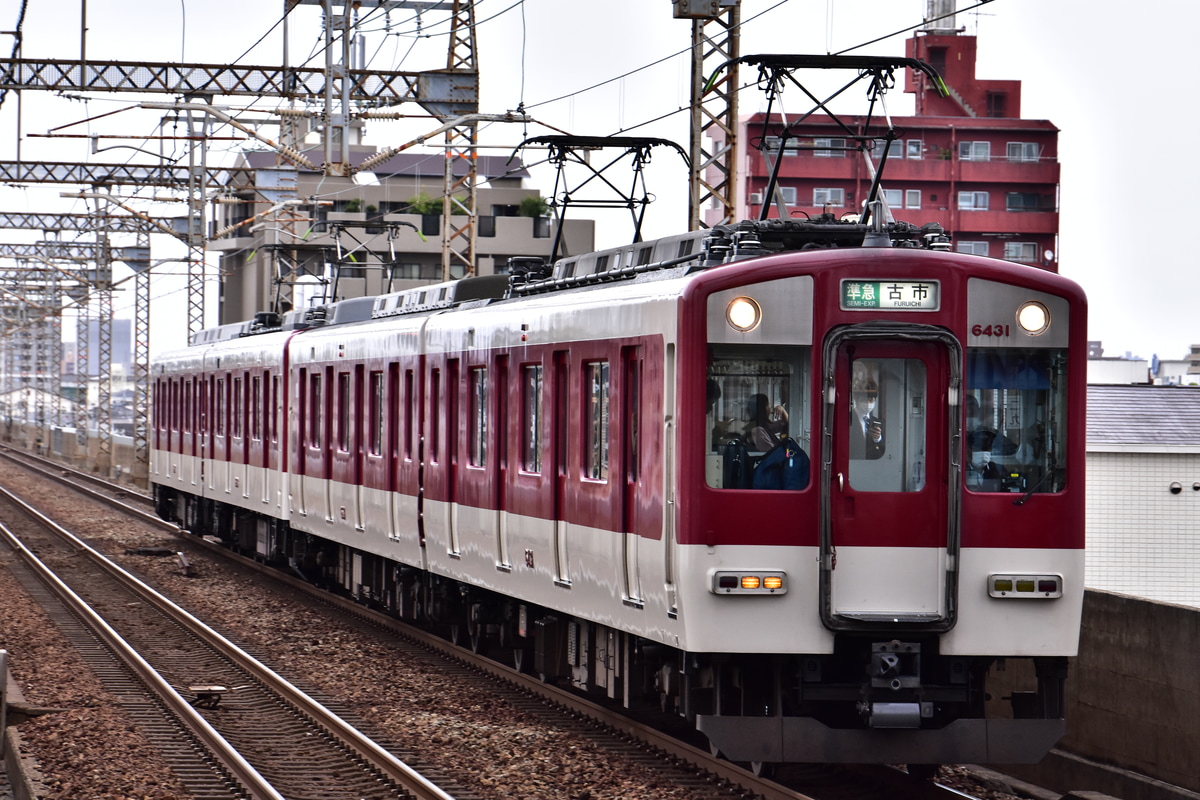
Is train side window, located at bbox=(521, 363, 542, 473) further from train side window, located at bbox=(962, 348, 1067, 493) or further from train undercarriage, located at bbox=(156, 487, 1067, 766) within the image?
train side window, located at bbox=(962, 348, 1067, 493)

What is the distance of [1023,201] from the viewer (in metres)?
78.3

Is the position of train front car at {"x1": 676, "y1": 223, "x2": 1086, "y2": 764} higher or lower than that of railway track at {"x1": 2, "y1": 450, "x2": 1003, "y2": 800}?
higher

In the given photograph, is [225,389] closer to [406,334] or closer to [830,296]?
[406,334]

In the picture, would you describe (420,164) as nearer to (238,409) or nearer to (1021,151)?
(1021,151)

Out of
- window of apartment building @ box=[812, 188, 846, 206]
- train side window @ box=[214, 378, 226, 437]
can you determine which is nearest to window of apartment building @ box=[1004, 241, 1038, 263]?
window of apartment building @ box=[812, 188, 846, 206]

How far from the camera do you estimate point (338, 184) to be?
7506 cm

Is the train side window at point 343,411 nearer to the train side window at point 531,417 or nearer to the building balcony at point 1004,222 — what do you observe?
the train side window at point 531,417

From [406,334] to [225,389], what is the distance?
9449mm

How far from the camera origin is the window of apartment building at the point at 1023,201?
7812cm

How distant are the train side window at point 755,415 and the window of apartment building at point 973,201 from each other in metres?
70.8

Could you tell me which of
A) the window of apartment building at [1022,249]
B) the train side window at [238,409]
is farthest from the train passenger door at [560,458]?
the window of apartment building at [1022,249]

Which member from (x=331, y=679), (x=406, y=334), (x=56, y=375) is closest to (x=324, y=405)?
(x=406, y=334)

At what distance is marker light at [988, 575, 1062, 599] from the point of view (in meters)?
9.01

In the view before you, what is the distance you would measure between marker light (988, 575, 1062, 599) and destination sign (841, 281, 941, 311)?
142cm
